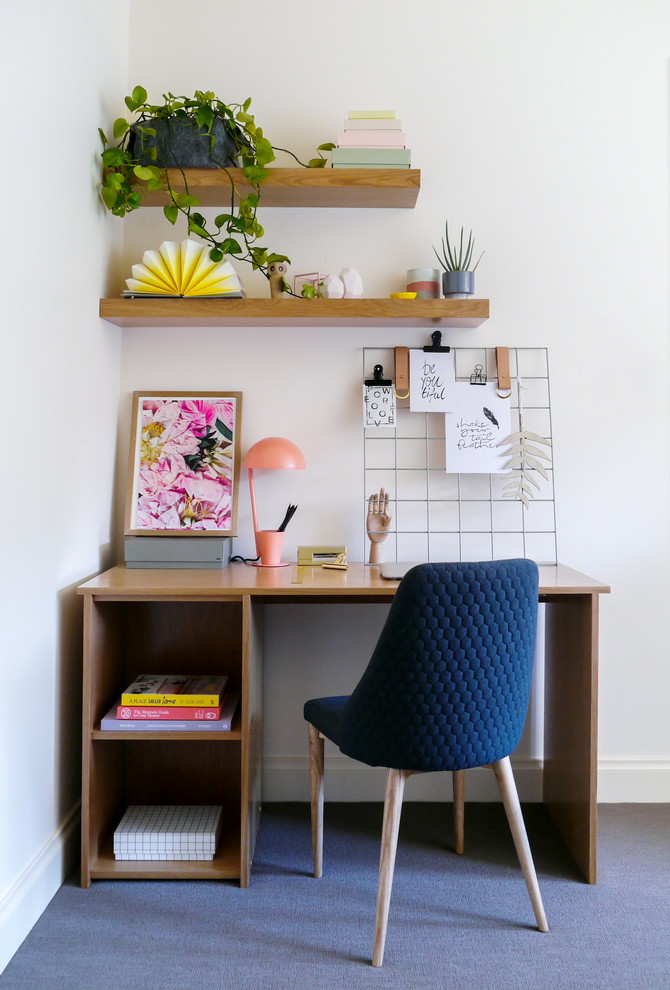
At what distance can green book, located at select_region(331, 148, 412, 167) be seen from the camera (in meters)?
2.30

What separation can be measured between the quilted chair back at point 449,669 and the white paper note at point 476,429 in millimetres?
843

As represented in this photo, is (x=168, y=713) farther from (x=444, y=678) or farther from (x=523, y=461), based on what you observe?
(x=523, y=461)

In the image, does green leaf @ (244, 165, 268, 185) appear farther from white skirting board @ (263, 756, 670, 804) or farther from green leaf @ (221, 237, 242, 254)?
white skirting board @ (263, 756, 670, 804)

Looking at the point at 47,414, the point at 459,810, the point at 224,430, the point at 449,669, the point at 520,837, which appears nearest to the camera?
the point at 449,669

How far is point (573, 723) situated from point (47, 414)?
1.60 metres

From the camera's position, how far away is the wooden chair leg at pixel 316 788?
1945 millimetres

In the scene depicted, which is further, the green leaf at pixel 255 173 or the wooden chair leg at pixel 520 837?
the green leaf at pixel 255 173

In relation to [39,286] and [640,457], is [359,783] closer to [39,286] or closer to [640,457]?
[640,457]

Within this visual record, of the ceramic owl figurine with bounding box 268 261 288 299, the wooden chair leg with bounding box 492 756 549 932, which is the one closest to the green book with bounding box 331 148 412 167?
the ceramic owl figurine with bounding box 268 261 288 299

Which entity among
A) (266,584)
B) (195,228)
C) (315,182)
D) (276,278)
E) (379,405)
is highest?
(315,182)

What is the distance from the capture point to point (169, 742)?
7.67 feet

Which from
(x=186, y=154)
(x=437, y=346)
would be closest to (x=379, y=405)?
(x=437, y=346)

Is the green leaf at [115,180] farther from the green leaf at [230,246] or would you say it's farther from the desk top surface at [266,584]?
the desk top surface at [266,584]

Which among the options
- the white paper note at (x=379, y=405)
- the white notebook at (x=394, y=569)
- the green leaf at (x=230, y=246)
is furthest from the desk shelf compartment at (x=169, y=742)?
the green leaf at (x=230, y=246)
